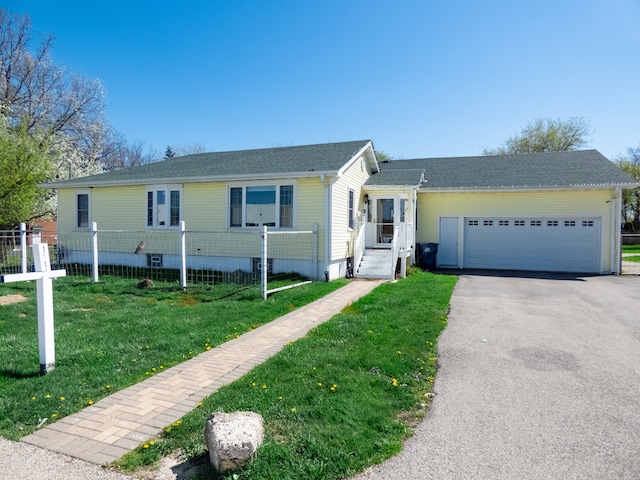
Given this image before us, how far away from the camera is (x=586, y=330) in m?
6.80

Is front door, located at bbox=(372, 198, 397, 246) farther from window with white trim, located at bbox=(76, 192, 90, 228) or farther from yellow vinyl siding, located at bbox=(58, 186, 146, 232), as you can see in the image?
window with white trim, located at bbox=(76, 192, 90, 228)

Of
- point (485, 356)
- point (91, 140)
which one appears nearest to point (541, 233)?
point (485, 356)

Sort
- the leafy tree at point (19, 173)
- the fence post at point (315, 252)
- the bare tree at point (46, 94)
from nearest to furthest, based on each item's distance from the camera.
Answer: the fence post at point (315, 252) → the leafy tree at point (19, 173) → the bare tree at point (46, 94)

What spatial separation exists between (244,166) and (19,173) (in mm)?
10265

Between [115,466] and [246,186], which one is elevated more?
[246,186]

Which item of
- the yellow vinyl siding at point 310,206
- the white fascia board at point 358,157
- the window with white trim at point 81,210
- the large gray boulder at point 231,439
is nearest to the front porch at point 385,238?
the white fascia board at point 358,157

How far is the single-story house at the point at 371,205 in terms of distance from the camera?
12.7m

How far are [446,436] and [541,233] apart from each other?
14.7 meters

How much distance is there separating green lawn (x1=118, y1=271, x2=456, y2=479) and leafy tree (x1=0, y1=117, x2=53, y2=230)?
1651cm

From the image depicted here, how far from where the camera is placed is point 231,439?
280 centimetres

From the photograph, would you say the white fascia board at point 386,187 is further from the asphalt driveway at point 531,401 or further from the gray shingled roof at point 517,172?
the asphalt driveway at point 531,401

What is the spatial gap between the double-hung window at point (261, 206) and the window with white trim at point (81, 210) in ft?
21.9

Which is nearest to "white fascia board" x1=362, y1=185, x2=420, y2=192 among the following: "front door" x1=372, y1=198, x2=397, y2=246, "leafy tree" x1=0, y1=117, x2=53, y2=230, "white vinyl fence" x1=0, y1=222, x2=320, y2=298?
"front door" x1=372, y1=198, x2=397, y2=246

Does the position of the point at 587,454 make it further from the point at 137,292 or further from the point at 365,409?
the point at 137,292
